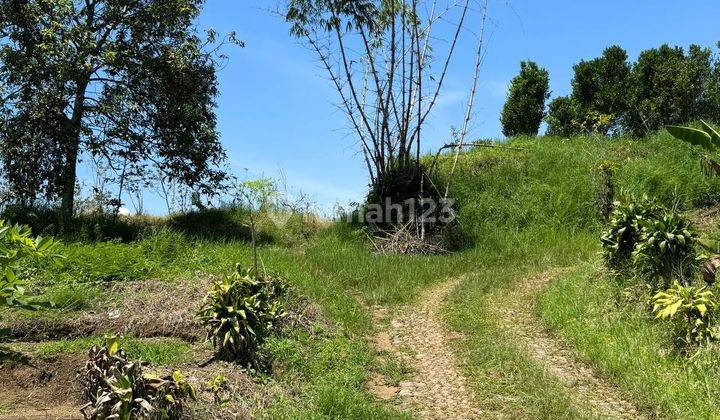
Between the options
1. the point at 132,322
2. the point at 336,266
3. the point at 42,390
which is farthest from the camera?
the point at 336,266

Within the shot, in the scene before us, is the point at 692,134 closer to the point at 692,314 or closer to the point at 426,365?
the point at 692,314

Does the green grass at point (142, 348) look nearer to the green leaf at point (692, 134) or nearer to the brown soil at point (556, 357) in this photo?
the brown soil at point (556, 357)

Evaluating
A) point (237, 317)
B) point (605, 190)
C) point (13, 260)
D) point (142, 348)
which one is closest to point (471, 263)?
point (605, 190)

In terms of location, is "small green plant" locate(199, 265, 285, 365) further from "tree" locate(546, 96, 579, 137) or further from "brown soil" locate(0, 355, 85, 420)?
"tree" locate(546, 96, 579, 137)

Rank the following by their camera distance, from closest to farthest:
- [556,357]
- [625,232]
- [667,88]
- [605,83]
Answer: [556,357]
[625,232]
[667,88]
[605,83]

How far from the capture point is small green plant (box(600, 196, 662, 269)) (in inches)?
324

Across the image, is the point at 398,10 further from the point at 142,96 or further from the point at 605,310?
the point at 605,310

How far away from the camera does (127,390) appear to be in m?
4.74

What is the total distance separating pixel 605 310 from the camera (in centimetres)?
766

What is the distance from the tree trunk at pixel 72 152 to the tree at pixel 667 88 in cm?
1446

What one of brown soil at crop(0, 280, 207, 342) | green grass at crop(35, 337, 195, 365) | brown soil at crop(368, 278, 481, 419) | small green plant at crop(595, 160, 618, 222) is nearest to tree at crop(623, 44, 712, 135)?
small green plant at crop(595, 160, 618, 222)

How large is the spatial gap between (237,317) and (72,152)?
7748 mm

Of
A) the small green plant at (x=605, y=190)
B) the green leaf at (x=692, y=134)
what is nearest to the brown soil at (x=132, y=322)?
the green leaf at (x=692, y=134)

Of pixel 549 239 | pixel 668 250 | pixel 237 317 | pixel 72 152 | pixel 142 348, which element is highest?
pixel 72 152
